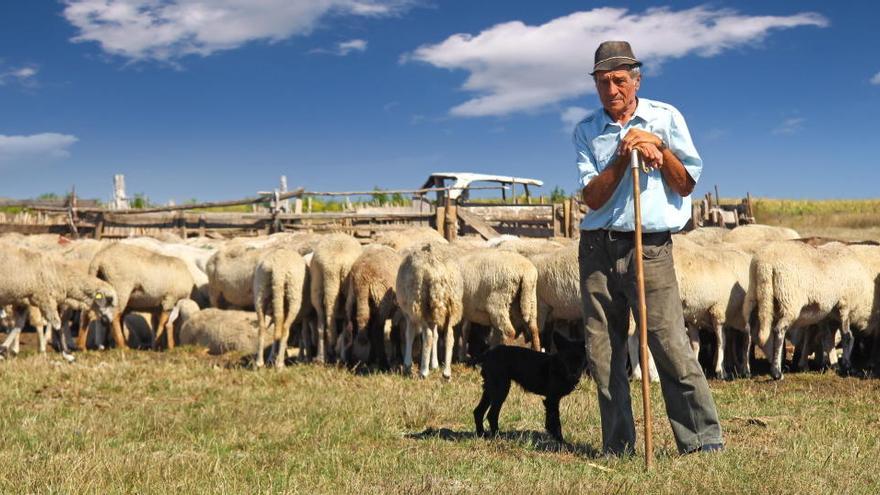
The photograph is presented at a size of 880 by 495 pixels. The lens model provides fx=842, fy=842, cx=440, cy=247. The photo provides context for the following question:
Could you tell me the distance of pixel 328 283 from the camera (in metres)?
12.0

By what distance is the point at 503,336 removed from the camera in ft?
36.1

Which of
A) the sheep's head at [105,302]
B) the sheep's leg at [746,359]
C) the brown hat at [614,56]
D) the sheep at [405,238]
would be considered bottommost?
the sheep's leg at [746,359]

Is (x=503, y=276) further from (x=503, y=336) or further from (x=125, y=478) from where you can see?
(x=125, y=478)

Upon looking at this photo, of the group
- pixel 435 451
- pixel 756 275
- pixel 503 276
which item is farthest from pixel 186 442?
pixel 756 275

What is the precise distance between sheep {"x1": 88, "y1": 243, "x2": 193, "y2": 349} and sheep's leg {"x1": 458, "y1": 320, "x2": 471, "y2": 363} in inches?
202

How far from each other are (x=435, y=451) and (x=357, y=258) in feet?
21.6

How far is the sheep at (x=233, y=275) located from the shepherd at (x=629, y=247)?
991cm

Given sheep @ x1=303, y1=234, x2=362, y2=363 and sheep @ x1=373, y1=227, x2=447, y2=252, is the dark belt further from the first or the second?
sheep @ x1=373, y1=227, x2=447, y2=252

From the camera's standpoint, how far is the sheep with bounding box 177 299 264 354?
12.9 meters

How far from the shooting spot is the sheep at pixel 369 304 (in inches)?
464

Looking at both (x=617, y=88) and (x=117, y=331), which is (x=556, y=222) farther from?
(x=617, y=88)

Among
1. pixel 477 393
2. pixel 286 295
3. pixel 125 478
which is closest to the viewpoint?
pixel 125 478

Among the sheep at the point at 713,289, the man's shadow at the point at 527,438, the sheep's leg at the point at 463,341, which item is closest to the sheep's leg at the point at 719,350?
the sheep at the point at 713,289

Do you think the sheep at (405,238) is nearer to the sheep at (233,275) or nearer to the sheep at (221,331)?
the sheep at (233,275)
